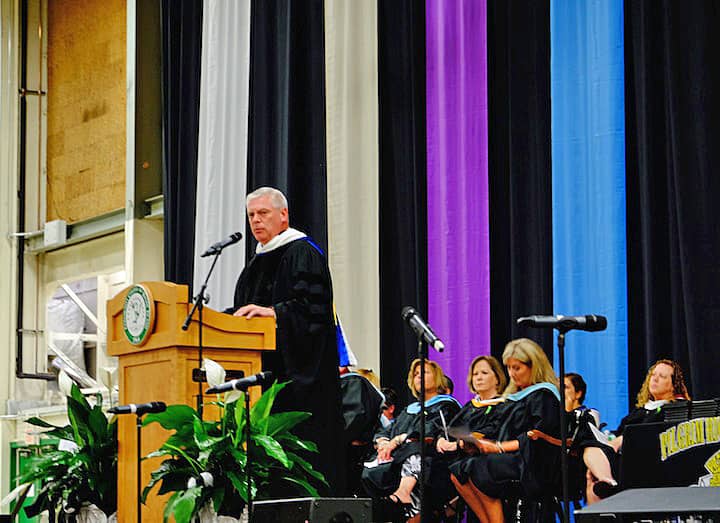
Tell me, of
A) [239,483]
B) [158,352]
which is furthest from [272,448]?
[158,352]

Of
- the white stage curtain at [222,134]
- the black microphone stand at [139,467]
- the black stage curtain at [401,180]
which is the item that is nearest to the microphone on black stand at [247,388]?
the black microphone stand at [139,467]

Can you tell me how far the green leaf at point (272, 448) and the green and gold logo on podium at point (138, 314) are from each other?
2.78 ft

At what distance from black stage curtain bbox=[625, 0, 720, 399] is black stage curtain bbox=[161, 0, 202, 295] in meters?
4.44

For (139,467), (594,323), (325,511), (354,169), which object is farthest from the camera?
(354,169)

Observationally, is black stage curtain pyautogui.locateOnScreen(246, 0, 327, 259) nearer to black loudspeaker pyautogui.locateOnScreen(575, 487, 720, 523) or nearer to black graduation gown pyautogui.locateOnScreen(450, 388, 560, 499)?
black graduation gown pyautogui.locateOnScreen(450, 388, 560, 499)

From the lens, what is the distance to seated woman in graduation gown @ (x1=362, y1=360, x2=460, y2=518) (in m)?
6.77

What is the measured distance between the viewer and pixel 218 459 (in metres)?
4.21

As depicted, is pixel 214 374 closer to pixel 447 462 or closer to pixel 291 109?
pixel 447 462

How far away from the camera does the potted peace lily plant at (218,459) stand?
13.5 feet

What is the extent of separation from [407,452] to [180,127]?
4.79 metres

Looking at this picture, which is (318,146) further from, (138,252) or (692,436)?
(692,436)

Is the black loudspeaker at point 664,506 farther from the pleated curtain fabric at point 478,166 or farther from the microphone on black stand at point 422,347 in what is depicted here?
the pleated curtain fabric at point 478,166

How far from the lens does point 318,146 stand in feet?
30.7

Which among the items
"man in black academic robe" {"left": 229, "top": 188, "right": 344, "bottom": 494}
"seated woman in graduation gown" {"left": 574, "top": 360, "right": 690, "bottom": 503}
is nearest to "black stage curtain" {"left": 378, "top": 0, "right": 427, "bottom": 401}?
"seated woman in graduation gown" {"left": 574, "top": 360, "right": 690, "bottom": 503}
